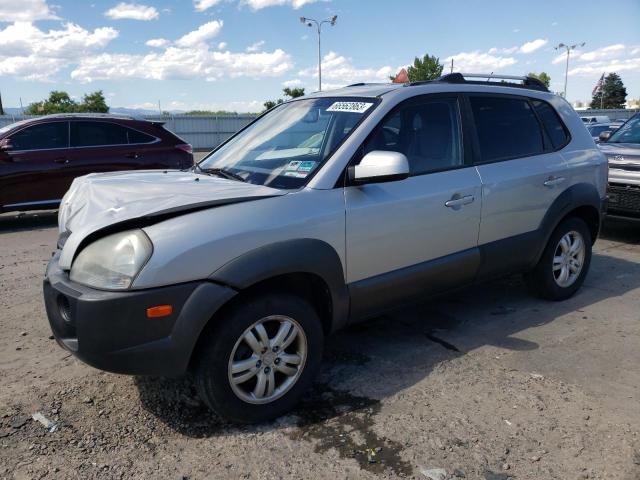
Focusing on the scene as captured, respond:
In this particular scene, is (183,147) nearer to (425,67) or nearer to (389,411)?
(389,411)

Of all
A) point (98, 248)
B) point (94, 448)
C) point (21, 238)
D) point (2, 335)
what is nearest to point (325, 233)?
point (98, 248)

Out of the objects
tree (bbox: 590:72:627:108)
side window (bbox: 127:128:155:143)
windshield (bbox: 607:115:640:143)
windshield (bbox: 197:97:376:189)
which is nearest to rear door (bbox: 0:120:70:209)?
side window (bbox: 127:128:155:143)

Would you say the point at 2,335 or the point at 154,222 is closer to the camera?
the point at 154,222

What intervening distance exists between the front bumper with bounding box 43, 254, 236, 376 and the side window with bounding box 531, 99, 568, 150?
3.25 meters

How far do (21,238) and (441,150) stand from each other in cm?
627

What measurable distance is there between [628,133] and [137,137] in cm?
755

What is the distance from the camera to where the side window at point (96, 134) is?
858 centimetres

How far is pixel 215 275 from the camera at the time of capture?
261cm

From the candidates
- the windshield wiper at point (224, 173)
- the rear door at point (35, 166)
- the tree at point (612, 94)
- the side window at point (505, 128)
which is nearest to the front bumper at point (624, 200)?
the side window at point (505, 128)

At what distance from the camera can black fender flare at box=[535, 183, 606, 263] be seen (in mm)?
4406

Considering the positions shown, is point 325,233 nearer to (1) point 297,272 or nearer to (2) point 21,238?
(1) point 297,272

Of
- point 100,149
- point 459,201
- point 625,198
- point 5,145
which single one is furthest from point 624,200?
point 5,145

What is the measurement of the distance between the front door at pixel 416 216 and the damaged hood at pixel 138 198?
0.59 metres

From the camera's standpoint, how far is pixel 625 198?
6.81m
